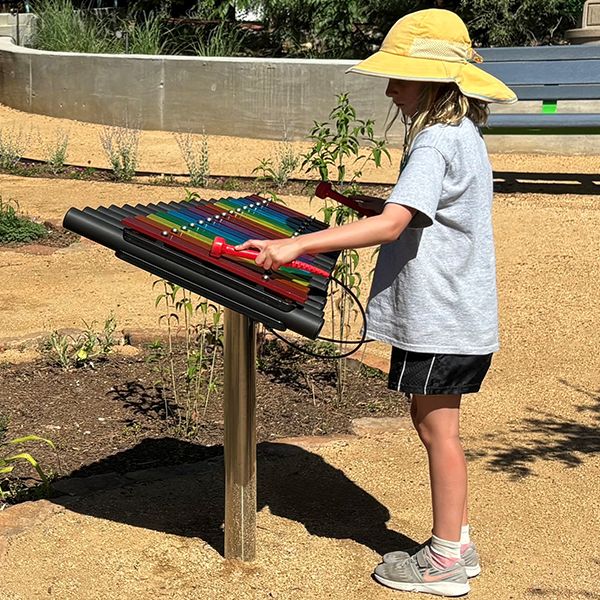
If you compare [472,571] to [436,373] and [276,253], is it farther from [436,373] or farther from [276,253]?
[276,253]

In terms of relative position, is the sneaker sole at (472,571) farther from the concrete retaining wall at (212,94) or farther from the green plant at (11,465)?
the concrete retaining wall at (212,94)

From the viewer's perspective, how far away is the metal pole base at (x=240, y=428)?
3436 mm

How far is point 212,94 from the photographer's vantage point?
1264cm

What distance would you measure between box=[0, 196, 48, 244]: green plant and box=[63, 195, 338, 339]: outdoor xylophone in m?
4.74

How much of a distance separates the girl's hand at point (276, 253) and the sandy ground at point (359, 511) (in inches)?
43.0

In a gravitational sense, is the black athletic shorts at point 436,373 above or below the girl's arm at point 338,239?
below

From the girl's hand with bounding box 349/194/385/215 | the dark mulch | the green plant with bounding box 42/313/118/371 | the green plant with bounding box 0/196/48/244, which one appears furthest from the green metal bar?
the girl's hand with bounding box 349/194/385/215

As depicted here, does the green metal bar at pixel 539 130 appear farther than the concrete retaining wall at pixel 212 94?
No

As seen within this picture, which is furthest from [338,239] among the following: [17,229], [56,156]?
[56,156]

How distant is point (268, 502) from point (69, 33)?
12.0 m

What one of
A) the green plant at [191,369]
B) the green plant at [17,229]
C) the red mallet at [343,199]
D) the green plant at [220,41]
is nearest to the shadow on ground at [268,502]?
the green plant at [191,369]

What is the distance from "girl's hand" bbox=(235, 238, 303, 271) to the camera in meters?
2.94

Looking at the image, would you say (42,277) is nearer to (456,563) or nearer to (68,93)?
(456,563)

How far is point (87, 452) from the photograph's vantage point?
4.54m
